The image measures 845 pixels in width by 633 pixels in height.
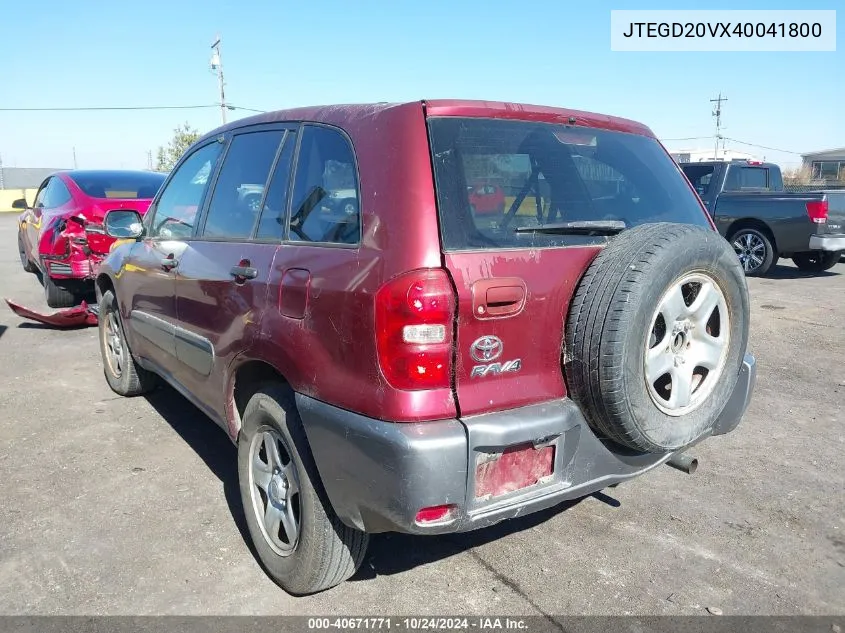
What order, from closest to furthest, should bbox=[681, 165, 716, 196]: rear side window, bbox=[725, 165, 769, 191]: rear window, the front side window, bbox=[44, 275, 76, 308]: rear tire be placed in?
the front side window → bbox=[44, 275, 76, 308]: rear tire → bbox=[725, 165, 769, 191]: rear window → bbox=[681, 165, 716, 196]: rear side window

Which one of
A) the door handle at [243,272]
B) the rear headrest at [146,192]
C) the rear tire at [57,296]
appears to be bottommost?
the rear tire at [57,296]

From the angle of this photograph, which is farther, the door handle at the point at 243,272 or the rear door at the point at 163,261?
the rear door at the point at 163,261

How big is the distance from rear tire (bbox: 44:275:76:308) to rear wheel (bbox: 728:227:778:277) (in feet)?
32.5

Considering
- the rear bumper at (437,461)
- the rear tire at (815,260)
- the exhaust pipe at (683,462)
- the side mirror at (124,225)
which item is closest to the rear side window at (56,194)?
the side mirror at (124,225)

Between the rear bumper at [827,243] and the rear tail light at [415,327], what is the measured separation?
10325 millimetres

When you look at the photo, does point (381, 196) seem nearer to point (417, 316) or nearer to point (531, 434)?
point (417, 316)

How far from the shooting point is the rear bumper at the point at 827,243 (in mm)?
10422

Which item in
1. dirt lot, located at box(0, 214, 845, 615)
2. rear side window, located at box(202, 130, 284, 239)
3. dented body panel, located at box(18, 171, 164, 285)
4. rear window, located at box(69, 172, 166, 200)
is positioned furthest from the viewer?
rear window, located at box(69, 172, 166, 200)

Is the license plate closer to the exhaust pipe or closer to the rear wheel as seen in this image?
the exhaust pipe

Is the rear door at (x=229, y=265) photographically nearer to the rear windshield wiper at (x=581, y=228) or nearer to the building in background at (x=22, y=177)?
the rear windshield wiper at (x=581, y=228)

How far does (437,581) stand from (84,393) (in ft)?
11.5

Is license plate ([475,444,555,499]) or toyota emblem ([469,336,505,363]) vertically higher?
toyota emblem ([469,336,505,363])

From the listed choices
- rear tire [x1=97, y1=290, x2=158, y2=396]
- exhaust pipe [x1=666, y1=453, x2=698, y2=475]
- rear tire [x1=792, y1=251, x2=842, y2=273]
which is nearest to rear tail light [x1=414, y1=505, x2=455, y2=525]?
exhaust pipe [x1=666, y1=453, x2=698, y2=475]

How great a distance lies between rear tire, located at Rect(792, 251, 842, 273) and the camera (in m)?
11.4
